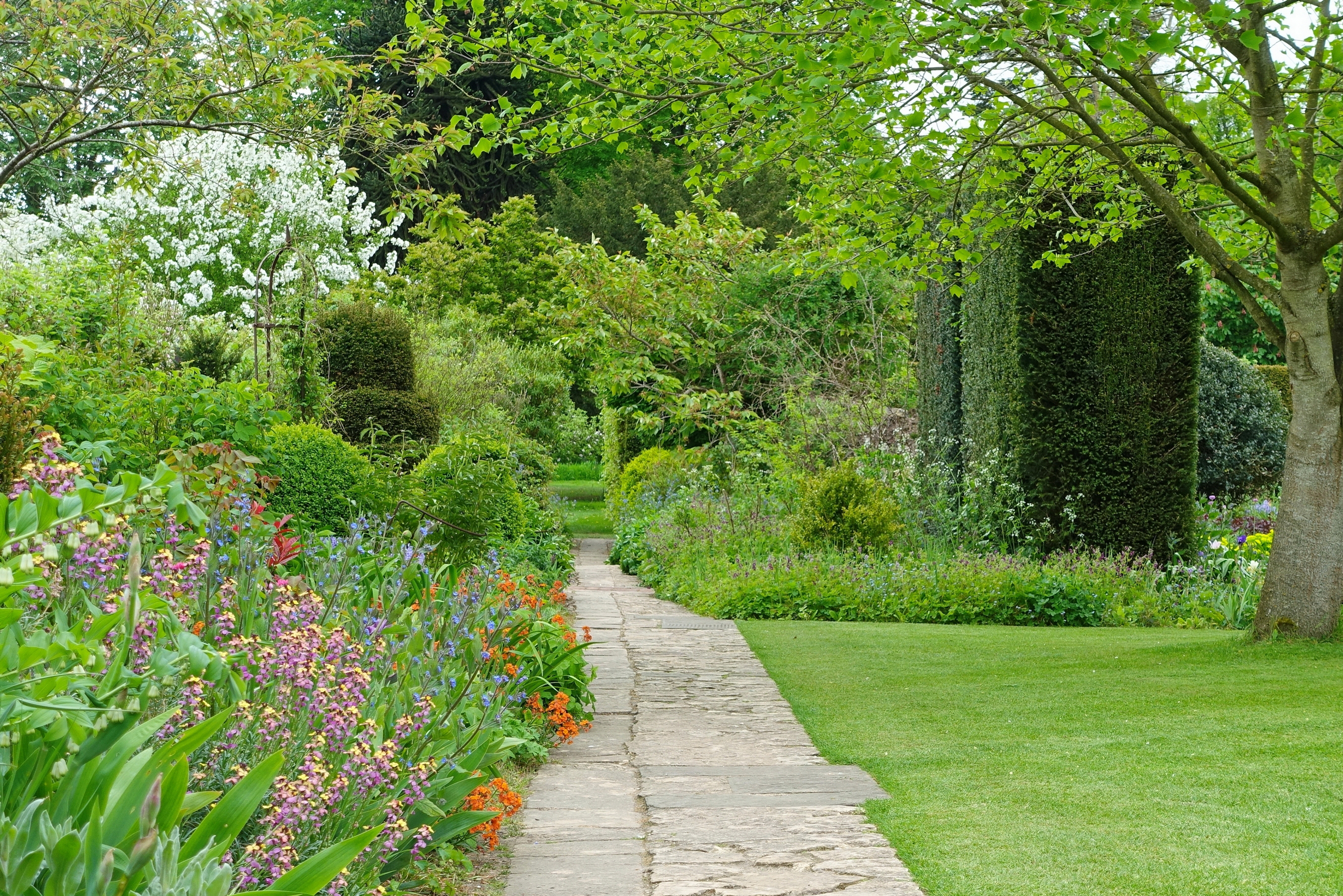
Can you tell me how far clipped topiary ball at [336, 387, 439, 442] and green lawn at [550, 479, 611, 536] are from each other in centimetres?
235

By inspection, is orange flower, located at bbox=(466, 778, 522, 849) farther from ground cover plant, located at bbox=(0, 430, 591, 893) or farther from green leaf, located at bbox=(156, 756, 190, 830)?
green leaf, located at bbox=(156, 756, 190, 830)

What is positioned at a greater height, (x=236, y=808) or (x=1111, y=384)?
(x=1111, y=384)

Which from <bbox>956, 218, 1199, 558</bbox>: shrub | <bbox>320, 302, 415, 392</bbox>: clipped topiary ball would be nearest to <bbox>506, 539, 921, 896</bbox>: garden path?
<bbox>956, 218, 1199, 558</bbox>: shrub

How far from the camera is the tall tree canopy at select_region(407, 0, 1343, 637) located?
19.1 feet

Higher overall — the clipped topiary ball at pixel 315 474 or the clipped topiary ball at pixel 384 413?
the clipped topiary ball at pixel 384 413

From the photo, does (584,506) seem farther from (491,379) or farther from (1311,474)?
(1311,474)

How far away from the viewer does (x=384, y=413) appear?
41.5 ft

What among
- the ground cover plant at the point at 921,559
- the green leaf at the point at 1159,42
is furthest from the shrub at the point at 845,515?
the green leaf at the point at 1159,42

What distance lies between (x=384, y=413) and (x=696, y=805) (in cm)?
943

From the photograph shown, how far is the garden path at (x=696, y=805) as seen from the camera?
324 cm

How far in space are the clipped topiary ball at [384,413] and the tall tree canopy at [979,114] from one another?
5.89 m

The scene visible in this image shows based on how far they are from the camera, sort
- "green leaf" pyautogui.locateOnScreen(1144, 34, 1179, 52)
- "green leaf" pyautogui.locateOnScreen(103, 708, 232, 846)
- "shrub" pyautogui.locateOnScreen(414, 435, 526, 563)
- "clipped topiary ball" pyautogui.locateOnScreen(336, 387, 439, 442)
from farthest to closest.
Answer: "clipped topiary ball" pyautogui.locateOnScreen(336, 387, 439, 442) < "shrub" pyautogui.locateOnScreen(414, 435, 526, 563) < "green leaf" pyautogui.locateOnScreen(1144, 34, 1179, 52) < "green leaf" pyautogui.locateOnScreen(103, 708, 232, 846)

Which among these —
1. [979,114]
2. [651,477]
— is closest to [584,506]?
[651,477]

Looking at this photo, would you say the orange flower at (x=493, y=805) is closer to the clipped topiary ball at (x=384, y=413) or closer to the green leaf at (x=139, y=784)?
the green leaf at (x=139, y=784)
